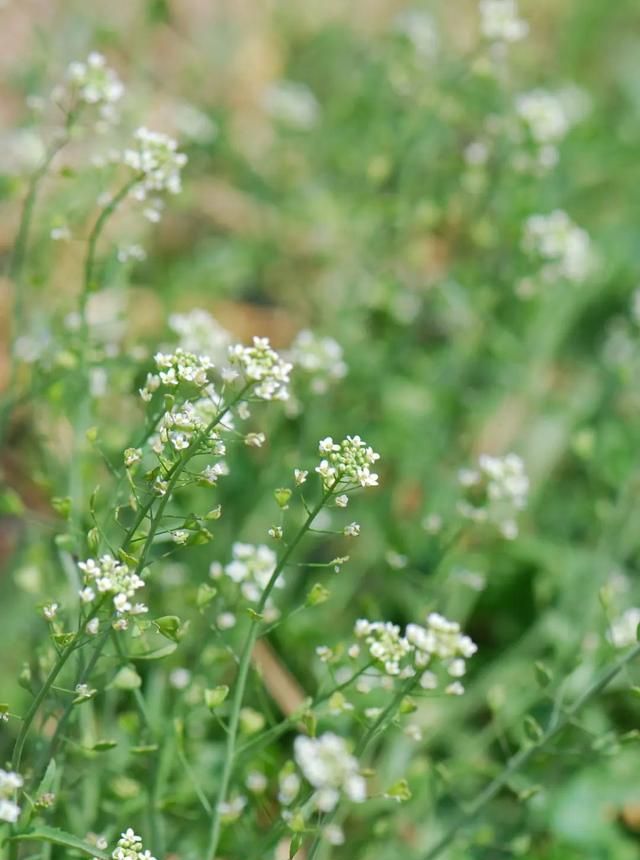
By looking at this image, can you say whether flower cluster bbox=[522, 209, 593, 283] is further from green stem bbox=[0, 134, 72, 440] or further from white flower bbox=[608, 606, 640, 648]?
green stem bbox=[0, 134, 72, 440]

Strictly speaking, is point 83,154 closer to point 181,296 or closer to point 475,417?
point 181,296

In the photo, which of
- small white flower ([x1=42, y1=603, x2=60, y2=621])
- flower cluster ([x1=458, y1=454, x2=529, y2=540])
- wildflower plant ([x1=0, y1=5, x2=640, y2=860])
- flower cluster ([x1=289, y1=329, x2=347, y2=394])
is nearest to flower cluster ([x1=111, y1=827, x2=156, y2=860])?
wildflower plant ([x1=0, y1=5, x2=640, y2=860])

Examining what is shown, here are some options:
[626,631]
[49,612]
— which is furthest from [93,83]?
[626,631]

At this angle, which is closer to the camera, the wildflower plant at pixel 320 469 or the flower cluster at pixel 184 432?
the flower cluster at pixel 184 432

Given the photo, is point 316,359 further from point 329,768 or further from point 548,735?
point 329,768

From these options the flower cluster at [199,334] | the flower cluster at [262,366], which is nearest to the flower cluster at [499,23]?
the flower cluster at [199,334]

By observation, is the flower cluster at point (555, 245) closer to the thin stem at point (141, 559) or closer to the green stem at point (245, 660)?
the green stem at point (245, 660)

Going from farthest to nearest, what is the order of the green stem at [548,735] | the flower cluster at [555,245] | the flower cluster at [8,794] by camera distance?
the flower cluster at [555,245] < the green stem at [548,735] < the flower cluster at [8,794]

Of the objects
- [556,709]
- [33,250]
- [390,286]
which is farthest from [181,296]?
[556,709]

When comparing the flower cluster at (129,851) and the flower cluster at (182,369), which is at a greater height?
the flower cluster at (182,369)
